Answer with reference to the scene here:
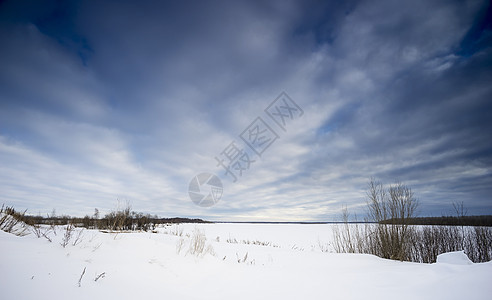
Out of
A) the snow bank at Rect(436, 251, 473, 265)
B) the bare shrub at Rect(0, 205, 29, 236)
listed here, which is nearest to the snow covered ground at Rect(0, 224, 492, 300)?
the snow bank at Rect(436, 251, 473, 265)

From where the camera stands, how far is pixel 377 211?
31.5 feet

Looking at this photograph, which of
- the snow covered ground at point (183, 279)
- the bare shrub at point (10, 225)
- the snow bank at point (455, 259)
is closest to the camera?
the snow covered ground at point (183, 279)

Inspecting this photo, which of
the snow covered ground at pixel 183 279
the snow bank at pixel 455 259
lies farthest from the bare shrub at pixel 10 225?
the snow bank at pixel 455 259

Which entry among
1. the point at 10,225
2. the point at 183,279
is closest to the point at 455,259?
the point at 183,279

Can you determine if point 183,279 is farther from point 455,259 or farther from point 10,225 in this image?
point 10,225

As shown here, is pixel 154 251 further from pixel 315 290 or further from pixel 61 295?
pixel 315 290

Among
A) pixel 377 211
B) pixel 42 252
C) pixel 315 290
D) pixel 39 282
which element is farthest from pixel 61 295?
pixel 377 211

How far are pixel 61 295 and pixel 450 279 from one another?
571 cm

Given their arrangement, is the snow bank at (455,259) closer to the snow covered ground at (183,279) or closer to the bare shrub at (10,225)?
the snow covered ground at (183,279)

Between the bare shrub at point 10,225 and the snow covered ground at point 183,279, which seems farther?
the bare shrub at point 10,225

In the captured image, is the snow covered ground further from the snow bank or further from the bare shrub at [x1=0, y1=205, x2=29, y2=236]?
the bare shrub at [x1=0, y1=205, x2=29, y2=236]

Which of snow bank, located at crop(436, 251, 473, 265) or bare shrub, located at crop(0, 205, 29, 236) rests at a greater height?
bare shrub, located at crop(0, 205, 29, 236)

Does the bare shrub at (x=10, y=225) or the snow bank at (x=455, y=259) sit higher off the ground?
the bare shrub at (x=10, y=225)

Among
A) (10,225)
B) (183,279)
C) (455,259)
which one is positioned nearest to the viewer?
(183,279)
